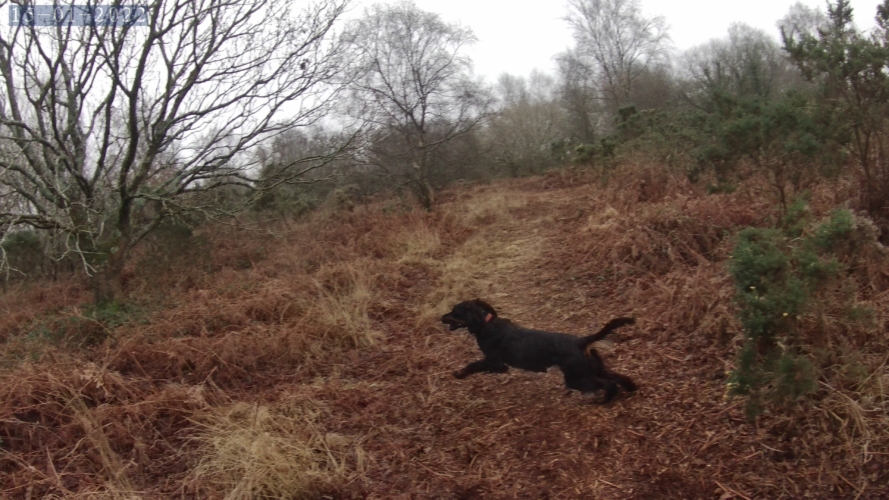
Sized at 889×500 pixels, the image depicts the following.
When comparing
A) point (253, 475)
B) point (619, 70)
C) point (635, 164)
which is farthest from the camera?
point (619, 70)

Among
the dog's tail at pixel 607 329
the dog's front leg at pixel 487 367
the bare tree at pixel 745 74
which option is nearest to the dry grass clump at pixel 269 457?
the dog's front leg at pixel 487 367

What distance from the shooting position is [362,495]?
3.91 metres

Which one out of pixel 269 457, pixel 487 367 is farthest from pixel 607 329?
pixel 269 457

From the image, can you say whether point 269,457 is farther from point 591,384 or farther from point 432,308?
point 432,308

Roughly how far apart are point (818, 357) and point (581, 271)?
4.05 metres

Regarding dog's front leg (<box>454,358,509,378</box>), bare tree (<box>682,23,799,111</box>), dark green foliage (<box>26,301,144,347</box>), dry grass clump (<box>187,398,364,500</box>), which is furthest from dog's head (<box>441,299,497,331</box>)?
bare tree (<box>682,23,799,111</box>)

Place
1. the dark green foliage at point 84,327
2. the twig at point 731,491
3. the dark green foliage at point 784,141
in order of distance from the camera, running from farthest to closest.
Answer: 1. the dark green foliage at point 84,327
2. the dark green foliage at point 784,141
3. the twig at point 731,491

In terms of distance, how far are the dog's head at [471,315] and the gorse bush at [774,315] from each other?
189cm

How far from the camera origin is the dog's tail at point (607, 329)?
4.19 m

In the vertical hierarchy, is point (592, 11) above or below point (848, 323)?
above

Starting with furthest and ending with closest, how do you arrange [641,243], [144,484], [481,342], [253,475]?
[641,243] < [481,342] < [144,484] < [253,475]

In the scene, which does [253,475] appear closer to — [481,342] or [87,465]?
[87,465]

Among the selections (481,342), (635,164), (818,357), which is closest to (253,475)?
(481,342)

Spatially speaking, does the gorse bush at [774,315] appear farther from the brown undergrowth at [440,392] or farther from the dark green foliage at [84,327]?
the dark green foliage at [84,327]
